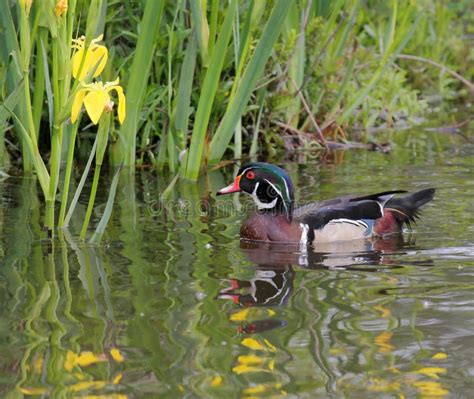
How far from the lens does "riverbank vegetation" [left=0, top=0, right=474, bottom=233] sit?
5742 mm

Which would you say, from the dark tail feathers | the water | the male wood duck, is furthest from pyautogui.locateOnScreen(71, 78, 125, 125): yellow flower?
the dark tail feathers

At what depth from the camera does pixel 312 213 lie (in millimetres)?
6750

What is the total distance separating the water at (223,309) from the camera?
3.82 meters

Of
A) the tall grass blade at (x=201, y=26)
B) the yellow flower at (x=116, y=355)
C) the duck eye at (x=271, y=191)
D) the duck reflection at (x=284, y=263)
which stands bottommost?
the duck reflection at (x=284, y=263)

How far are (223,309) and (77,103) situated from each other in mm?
1332

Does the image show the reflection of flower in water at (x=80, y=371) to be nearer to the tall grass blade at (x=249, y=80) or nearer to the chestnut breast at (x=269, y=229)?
the chestnut breast at (x=269, y=229)

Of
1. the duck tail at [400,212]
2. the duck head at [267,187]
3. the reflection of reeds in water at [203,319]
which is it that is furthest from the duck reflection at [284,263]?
the duck head at [267,187]

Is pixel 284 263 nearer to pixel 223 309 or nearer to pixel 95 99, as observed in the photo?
pixel 223 309

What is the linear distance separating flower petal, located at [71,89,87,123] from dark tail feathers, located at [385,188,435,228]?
2.45 m

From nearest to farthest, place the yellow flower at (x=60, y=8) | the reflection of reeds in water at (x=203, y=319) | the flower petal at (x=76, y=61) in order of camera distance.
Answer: the reflection of reeds in water at (x=203, y=319)
the yellow flower at (x=60, y=8)
the flower petal at (x=76, y=61)

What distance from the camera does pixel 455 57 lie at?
14.0 metres

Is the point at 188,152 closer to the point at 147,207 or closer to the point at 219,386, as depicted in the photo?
the point at 147,207

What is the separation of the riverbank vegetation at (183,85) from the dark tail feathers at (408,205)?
1.44 m

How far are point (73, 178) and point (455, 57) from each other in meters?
7.04
